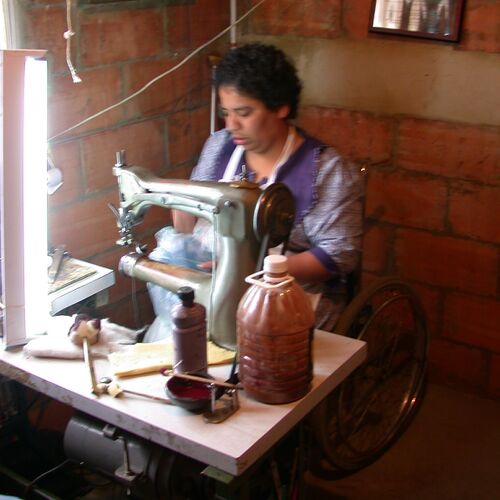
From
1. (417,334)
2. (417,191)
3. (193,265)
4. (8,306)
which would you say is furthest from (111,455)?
(417,191)

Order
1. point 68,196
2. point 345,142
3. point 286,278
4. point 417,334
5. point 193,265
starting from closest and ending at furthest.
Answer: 1. point 286,278
2. point 193,265
3. point 68,196
4. point 417,334
5. point 345,142

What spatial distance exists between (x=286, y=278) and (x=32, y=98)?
56cm

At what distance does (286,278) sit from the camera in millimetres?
1300

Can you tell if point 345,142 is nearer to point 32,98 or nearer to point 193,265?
point 193,265

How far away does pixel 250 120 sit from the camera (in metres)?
2.02

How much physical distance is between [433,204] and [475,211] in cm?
14

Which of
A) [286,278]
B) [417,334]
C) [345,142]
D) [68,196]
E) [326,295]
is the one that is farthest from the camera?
[345,142]

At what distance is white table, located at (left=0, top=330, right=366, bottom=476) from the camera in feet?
3.99

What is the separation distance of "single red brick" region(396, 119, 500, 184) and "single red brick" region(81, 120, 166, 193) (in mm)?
814

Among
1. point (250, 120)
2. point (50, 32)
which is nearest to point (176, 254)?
point (250, 120)

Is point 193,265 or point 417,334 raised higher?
point 193,265

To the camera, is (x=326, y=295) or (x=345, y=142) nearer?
(x=326, y=295)

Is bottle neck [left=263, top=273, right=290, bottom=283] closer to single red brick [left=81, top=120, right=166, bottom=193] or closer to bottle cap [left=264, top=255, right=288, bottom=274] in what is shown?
bottle cap [left=264, top=255, right=288, bottom=274]

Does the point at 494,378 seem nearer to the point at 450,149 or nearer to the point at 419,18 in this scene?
the point at 450,149
